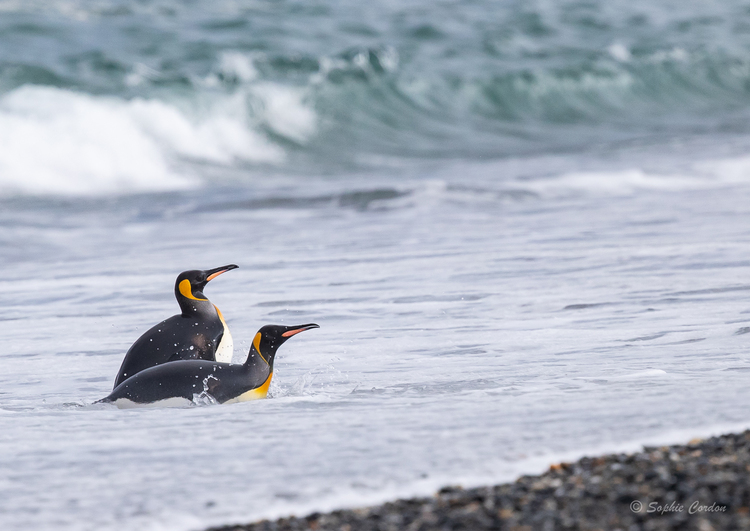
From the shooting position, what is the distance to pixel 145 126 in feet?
56.8

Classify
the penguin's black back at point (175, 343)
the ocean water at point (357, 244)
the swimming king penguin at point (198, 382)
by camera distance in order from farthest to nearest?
1. the penguin's black back at point (175, 343)
2. the swimming king penguin at point (198, 382)
3. the ocean water at point (357, 244)

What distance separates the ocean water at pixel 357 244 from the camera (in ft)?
12.5

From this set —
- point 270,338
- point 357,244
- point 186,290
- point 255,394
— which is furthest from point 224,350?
point 357,244

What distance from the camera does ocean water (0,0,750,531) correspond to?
3816mm

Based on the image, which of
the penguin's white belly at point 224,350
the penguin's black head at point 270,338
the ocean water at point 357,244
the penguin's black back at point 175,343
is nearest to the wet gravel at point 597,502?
the ocean water at point 357,244

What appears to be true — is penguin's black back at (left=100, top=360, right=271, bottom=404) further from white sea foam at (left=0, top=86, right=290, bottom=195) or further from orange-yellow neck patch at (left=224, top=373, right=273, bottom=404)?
white sea foam at (left=0, top=86, right=290, bottom=195)

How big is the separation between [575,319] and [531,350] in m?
0.79

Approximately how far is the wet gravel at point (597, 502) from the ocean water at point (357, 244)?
0.15 m

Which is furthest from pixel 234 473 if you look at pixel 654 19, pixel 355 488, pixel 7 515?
pixel 654 19

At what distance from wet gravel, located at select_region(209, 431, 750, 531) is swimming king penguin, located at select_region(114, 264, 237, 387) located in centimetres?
206

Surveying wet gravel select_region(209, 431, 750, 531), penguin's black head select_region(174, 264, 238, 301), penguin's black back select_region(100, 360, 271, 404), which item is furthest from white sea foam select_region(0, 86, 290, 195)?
wet gravel select_region(209, 431, 750, 531)

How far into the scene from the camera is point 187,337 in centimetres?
527

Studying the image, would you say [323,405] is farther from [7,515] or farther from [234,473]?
[7,515]

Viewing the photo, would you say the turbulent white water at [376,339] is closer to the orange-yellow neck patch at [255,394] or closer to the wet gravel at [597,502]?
the orange-yellow neck patch at [255,394]
